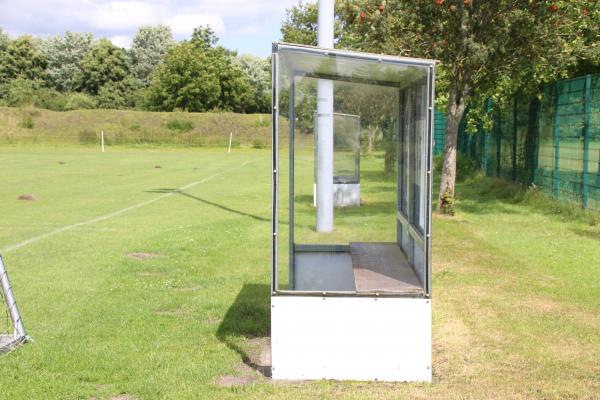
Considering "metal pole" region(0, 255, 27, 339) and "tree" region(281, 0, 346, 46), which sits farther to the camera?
"tree" region(281, 0, 346, 46)

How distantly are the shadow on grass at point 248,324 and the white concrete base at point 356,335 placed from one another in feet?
1.33

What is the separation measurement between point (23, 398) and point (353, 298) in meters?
2.25

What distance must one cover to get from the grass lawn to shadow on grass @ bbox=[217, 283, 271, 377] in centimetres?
2

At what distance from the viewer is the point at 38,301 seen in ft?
26.6

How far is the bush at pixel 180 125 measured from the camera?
69.2m

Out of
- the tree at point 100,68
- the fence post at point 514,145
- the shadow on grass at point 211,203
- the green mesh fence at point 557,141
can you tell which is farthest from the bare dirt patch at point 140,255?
the tree at point 100,68

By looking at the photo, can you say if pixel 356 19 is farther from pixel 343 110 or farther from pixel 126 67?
pixel 126 67

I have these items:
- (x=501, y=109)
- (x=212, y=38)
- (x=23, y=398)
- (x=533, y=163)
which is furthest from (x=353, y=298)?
(x=212, y=38)

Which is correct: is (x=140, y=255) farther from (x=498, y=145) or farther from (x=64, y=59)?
(x=64, y=59)

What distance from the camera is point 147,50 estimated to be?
313 ft

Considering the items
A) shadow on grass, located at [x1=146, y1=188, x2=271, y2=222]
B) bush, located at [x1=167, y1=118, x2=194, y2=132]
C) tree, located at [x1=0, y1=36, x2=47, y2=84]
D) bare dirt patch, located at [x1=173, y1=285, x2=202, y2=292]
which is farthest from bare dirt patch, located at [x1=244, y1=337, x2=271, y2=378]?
tree, located at [x1=0, y1=36, x2=47, y2=84]

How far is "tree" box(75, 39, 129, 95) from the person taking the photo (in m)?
88.2

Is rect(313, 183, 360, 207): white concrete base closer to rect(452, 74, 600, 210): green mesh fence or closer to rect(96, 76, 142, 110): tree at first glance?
rect(452, 74, 600, 210): green mesh fence

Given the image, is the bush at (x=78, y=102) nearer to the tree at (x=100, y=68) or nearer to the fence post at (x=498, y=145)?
the tree at (x=100, y=68)
